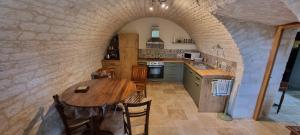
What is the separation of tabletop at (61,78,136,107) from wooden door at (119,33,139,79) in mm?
2342

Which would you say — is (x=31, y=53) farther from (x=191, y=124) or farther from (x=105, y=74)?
(x=191, y=124)

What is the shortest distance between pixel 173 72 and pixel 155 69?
67cm

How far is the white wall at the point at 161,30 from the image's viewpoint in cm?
568

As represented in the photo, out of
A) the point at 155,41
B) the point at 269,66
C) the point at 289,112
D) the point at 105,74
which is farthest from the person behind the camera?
the point at 155,41

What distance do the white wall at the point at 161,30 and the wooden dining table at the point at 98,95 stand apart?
128 inches

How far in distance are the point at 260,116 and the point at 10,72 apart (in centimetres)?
457

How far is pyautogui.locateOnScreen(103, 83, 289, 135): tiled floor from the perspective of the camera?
111 inches

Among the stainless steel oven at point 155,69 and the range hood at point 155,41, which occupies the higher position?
the range hood at point 155,41

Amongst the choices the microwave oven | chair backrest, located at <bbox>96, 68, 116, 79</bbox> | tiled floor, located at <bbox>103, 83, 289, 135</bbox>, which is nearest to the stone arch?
chair backrest, located at <bbox>96, 68, 116, 79</bbox>

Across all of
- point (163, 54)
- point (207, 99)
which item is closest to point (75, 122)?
point (207, 99)

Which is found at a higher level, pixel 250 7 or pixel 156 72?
pixel 250 7

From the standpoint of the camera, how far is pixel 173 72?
5.41m

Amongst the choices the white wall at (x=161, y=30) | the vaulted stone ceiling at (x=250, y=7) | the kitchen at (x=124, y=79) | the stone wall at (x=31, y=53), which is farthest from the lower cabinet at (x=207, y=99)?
the stone wall at (x=31, y=53)

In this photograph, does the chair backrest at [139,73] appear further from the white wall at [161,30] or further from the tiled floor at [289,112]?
the tiled floor at [289,112]
